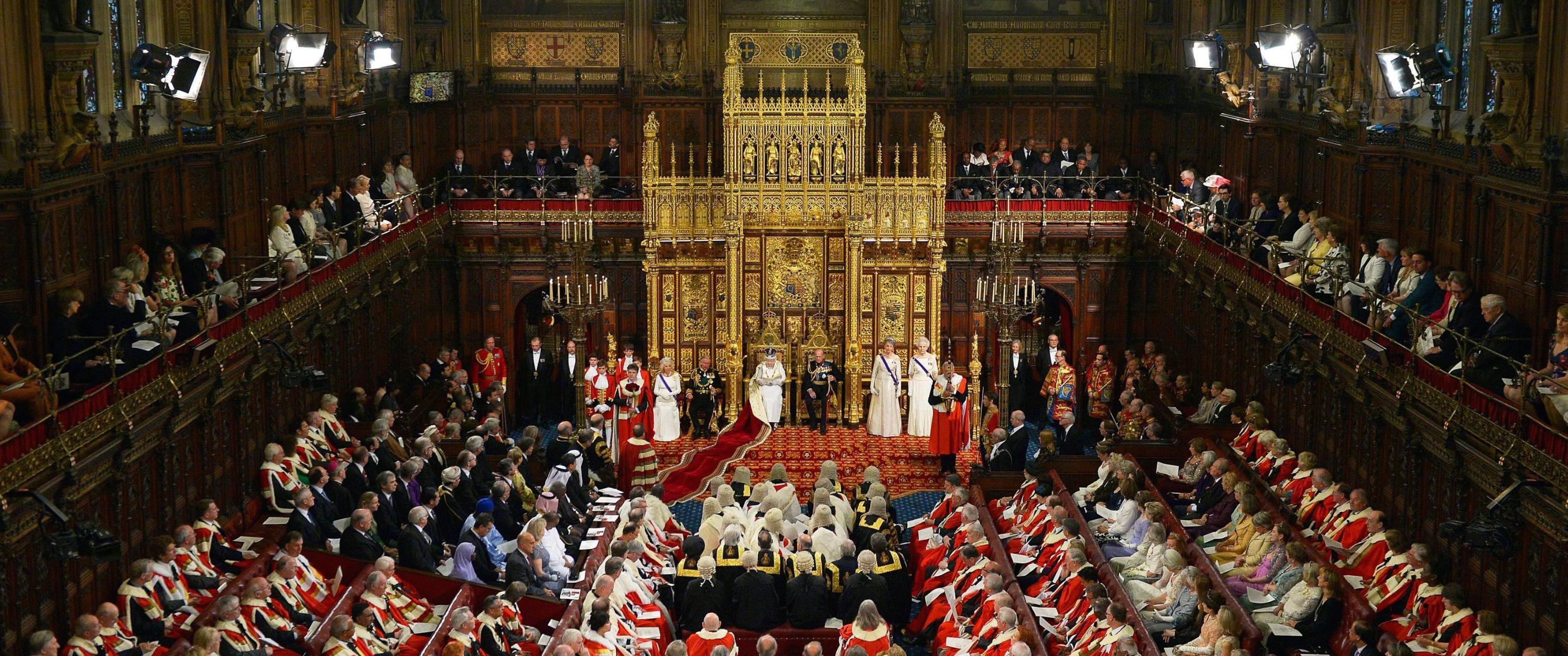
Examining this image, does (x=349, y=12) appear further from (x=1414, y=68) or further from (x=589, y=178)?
(x=1414, y=68)

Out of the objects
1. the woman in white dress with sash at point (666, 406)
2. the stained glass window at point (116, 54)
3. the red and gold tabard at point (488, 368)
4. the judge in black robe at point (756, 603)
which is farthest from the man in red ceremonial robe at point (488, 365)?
the judge in black robe at point (756, 603)

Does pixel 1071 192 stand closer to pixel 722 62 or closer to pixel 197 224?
pixel 722 62

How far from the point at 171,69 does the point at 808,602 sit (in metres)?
10.1

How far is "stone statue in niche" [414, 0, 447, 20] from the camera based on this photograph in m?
34.3

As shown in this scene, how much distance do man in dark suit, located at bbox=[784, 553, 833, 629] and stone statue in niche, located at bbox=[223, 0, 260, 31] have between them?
11.2 meters

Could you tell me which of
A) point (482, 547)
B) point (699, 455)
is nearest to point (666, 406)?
point (699, 455)

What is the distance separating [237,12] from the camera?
80.0 feet

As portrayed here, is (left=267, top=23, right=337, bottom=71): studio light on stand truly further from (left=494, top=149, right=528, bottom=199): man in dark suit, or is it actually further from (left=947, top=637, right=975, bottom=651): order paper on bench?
(left=947, top=637, right=975, bottom=651): order paper on bench

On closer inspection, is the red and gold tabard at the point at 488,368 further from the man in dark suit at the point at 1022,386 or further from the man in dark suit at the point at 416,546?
the man in dark suit at the point at 416,546

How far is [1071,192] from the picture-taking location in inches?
1318

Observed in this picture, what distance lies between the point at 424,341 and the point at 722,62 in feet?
27.3

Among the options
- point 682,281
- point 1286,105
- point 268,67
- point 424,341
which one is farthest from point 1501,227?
point 424,341

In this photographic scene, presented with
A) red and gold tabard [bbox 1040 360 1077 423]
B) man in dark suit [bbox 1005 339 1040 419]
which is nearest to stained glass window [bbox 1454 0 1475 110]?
red and gold tabard [bbox 1040 360 1077 423]

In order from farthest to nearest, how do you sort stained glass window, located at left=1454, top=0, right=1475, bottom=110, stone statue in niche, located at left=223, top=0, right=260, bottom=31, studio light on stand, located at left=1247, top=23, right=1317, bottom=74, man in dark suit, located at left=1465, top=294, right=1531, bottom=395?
studio light on stand, located at left=1247, top=23, right=1317, bottom=74 < stone statue in niche, located at left=223, top=0, right=260, bottom=31 < stained glass window, located at left=1454, top=0, right=1475, bottom=110 < man in dark suit, located at left=1465, top=294, right=1531, bottom=395
